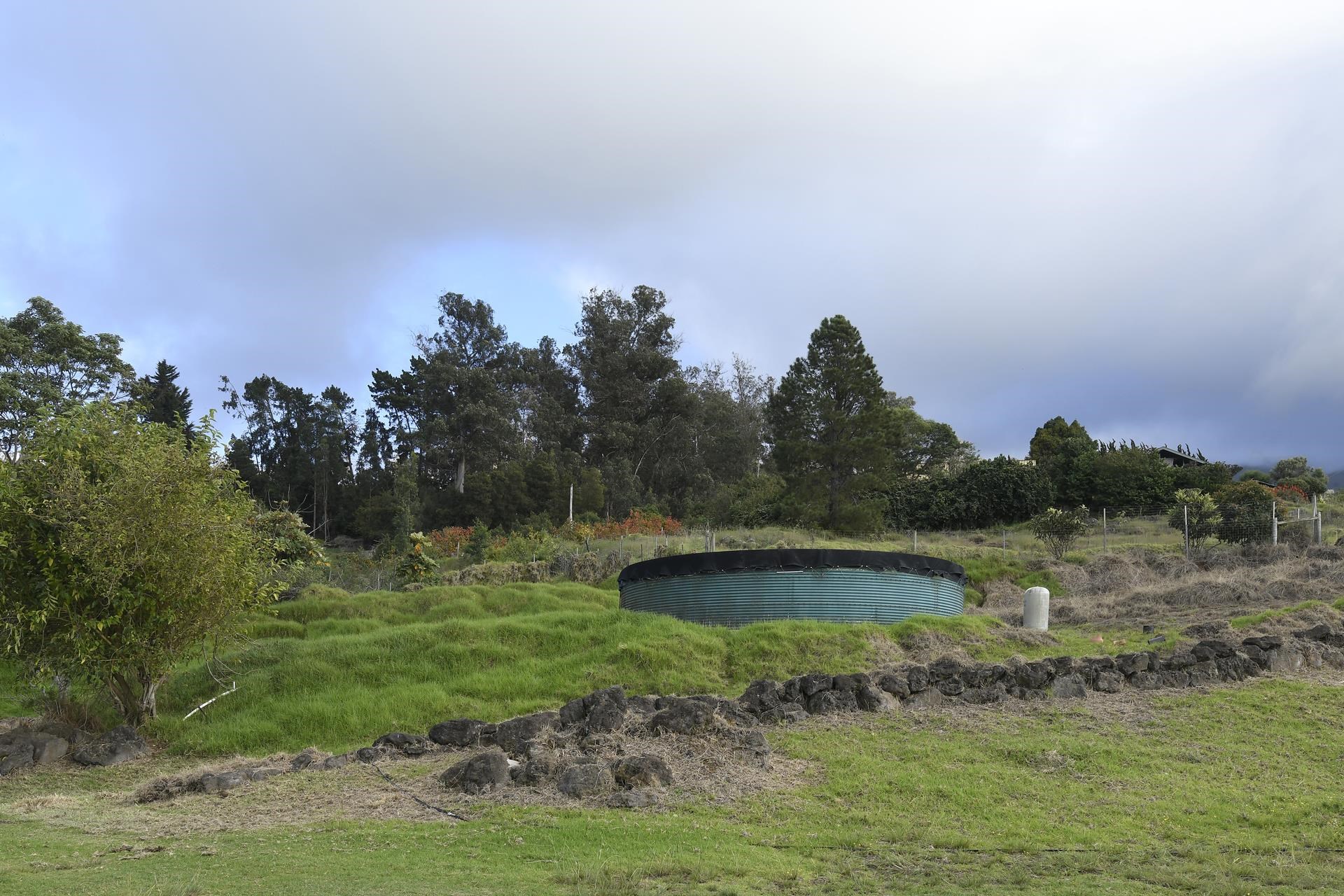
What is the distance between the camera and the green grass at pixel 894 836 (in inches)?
289

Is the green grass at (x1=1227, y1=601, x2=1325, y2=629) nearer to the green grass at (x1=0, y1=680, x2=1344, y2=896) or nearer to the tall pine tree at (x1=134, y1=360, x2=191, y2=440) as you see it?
the green grass at (x1=0, y1=680, x2=1344, y2=896)

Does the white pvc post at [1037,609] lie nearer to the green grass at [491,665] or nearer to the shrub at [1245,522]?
the green grass at [491,665]

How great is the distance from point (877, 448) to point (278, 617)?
2863 centimetres

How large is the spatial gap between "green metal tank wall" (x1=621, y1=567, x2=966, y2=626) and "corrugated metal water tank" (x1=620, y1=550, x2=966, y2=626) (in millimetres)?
14

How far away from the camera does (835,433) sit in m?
47.4

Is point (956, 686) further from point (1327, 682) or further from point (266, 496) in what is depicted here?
point (266, 496)

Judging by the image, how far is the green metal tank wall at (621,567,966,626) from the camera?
67.1 feet

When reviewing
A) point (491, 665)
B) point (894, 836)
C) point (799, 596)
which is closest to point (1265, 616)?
point (799, 596)

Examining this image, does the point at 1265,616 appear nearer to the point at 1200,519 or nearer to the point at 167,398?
the point at 1200,519

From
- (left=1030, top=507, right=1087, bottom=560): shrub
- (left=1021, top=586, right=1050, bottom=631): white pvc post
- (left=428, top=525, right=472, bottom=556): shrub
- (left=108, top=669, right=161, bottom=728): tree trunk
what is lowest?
(left=108, top=669, right=161, bottom=728): tree trunk

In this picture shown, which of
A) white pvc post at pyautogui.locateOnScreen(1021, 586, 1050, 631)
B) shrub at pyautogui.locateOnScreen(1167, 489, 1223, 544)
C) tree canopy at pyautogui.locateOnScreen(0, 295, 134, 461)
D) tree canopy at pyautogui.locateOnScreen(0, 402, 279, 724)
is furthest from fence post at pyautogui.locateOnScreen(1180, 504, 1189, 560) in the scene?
tree canopy at pyautogui.locateOnScreen(0, 295, 134, 461)

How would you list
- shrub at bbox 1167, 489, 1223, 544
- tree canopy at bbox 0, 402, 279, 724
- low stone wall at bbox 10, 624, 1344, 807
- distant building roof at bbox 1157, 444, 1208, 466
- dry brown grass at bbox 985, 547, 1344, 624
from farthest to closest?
distant building roof at bbox 1157, 444, 1208, 466
shrub at bbox 1167, 489, 1223, 544
dry brown grass at bbox 985, 547, 1344, 624
tree canopy at bbox 0, 402, 279, 724
low stone wall at bbox 10, 624, 1344, 807

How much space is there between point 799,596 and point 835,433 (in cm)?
2761

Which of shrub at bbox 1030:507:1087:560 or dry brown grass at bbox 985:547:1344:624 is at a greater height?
shrub at bbox 1030:507:1087:560
